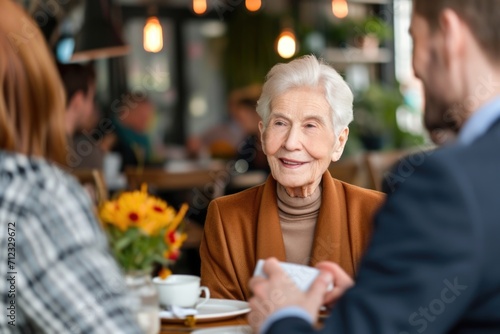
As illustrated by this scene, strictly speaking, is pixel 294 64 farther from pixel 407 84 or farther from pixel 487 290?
pixel 407 84

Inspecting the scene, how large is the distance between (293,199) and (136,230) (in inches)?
33.1

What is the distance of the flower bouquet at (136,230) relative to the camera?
1689 mm

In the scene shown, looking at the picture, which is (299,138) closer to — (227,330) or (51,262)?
(227,330)

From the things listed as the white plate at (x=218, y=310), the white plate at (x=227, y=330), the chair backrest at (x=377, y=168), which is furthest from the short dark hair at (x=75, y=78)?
the white plate at (x=227, y=330)

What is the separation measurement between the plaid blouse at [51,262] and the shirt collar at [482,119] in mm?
632

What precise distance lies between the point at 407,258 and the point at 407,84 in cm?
922

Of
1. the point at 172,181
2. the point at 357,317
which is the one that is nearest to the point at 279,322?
the point at 357,317

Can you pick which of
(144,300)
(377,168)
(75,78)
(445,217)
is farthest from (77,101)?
(445,217)

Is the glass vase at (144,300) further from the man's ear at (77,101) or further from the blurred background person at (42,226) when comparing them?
the man's ear at (77,101)

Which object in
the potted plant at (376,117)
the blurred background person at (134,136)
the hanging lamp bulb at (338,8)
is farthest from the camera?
the potted plant at (376,117)

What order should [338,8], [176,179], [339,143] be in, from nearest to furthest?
1. [339,143]
2. [176,179]
3. [338,8]

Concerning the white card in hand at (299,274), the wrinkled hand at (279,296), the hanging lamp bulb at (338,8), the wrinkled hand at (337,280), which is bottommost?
the wrinkled hand at (337,280)

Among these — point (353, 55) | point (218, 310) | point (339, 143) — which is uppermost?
point (339, 143)

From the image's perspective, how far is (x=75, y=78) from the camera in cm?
515
